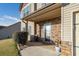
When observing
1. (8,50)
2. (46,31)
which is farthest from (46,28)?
(8,50)

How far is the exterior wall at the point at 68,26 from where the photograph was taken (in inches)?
320

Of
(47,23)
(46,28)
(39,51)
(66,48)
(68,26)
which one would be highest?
(47,23)

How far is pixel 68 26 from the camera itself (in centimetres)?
844

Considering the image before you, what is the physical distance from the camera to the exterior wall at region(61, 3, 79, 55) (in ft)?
26.7

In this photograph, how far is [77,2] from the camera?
7.95m

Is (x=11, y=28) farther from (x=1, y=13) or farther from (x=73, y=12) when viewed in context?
(x=73, y=12)

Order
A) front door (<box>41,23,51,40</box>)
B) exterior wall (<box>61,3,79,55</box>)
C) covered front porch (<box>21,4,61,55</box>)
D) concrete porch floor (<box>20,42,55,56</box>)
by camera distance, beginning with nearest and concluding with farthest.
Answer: exterior wall (<box>61,3,79,55</box>), concrete porch floor (<box>20,42,55,56</box>), covered front porch (<box>21,4,61,55</box>), front door (<box>41,23,51,40</box>)

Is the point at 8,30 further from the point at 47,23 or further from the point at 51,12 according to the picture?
the point at 51,12

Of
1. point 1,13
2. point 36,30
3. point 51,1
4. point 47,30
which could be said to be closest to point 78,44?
point 51,1

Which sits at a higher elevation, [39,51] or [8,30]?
[8,30]

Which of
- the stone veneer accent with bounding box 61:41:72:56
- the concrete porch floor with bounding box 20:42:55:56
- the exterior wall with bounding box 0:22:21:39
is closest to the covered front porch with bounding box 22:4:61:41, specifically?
the concrete porch floor with bounding box 20:42:55:56

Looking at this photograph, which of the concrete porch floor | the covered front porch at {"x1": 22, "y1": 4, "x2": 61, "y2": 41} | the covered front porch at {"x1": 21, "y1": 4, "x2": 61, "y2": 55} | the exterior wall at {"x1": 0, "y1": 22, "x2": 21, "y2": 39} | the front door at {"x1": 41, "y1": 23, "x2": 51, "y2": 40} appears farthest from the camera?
the exterior wall at {"x1": 0, "y1": 22, "x2": 21, "y2": 39}

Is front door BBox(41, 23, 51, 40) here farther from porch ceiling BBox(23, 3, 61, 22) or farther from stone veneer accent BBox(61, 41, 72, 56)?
stone veneer accent BBox(61, 41, 72, 56)

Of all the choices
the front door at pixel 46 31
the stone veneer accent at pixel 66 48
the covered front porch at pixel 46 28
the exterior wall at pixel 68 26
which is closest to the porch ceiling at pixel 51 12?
the covered front porch at pixel 46 28
